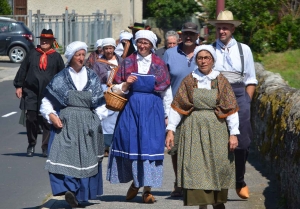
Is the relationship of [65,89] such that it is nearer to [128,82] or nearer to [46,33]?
[128,82]

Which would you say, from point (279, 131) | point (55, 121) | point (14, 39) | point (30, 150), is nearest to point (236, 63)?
point (279, 131)

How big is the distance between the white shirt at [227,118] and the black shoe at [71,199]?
1.36 metres

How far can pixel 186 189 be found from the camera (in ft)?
22.2

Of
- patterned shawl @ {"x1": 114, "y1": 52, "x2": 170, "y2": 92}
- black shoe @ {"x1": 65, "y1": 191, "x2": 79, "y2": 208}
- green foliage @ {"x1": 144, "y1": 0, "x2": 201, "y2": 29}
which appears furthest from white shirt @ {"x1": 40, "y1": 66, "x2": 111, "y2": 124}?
green foliage @ {"x1": 144, "y1": 0, "x2": 201, "y2": 29}

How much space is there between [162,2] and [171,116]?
3714 cm

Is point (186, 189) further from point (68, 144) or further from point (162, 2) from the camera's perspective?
point (162, 2)

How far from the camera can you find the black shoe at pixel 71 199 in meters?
7.65

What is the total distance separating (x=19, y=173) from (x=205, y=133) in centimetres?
417

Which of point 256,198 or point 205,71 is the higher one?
point 205,71

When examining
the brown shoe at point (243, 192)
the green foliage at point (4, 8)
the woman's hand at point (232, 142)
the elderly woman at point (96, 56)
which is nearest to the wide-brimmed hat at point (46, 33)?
the elderly woman at point (96, 56)

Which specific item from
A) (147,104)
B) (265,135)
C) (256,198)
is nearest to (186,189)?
(147,104)

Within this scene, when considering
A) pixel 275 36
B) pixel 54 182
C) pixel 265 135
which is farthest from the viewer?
pixel 275 36

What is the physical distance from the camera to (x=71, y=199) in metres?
7.68

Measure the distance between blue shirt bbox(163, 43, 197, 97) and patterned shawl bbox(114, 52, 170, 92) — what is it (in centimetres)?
50
